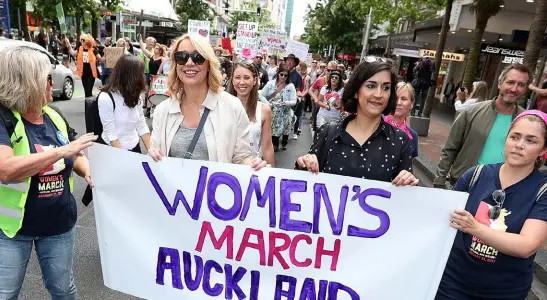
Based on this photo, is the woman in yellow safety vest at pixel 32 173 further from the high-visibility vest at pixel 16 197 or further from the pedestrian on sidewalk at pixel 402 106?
the pedestrian on sidewalk at pixel 402 106

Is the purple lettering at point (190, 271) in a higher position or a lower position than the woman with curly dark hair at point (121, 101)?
lower

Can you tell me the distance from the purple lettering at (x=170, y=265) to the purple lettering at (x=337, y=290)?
793 millimetres

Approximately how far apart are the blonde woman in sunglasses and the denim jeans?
0.69 metres

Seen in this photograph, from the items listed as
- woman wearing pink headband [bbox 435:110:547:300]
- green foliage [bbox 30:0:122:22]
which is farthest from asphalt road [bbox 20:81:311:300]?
green foliage [bbox 30:0:122:22]

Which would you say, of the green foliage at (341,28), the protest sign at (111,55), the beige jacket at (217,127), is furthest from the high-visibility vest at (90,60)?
the green foliage at (341,28)

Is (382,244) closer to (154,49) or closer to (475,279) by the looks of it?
(475,279)

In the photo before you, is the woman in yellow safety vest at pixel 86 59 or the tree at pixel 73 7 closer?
the woman in yellow safety vest at pixel 86 59

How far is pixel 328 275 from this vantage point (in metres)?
2.06

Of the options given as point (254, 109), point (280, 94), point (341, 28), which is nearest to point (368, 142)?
point (254, 109)

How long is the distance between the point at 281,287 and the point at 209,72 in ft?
4.00

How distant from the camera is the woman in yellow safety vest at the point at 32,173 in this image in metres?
1.86

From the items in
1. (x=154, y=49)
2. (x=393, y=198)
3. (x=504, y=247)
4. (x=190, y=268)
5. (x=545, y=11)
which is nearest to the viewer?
(x=504, y=247)

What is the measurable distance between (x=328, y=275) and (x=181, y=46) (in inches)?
56.0

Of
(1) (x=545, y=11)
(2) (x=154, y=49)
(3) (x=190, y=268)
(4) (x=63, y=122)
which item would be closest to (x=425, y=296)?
(3) (x=190, y=268)
